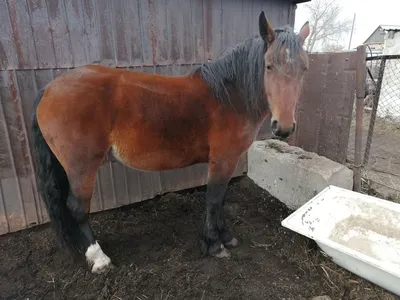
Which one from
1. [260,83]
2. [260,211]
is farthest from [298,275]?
[260,83]

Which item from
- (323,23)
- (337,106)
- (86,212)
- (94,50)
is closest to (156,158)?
(86,212)

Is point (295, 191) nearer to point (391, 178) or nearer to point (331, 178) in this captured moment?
point (331, 178)

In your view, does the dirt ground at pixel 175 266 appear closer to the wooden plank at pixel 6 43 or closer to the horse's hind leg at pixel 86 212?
the horse's hind leg at pixel 86 212

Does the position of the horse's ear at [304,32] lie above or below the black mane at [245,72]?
above

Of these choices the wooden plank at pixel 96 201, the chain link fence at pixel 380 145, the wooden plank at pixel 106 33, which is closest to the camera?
the wooden plank at pixel 106 33

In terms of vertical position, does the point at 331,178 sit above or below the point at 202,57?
below

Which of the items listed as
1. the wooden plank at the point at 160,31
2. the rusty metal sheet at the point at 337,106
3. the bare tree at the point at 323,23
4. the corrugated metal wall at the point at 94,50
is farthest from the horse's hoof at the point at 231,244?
the bare tree at the point at 323,23

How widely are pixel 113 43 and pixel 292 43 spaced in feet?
6.39

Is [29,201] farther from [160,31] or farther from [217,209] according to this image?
[160,31]

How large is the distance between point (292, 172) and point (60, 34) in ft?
9.56

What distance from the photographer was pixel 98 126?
6.48 feet

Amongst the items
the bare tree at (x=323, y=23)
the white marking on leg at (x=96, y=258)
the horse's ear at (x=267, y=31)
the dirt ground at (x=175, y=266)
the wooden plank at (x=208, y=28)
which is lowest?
the dirt ground at (x=175, y=266)

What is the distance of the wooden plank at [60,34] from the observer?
2.54m

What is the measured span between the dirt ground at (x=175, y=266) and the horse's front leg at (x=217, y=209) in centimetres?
11
